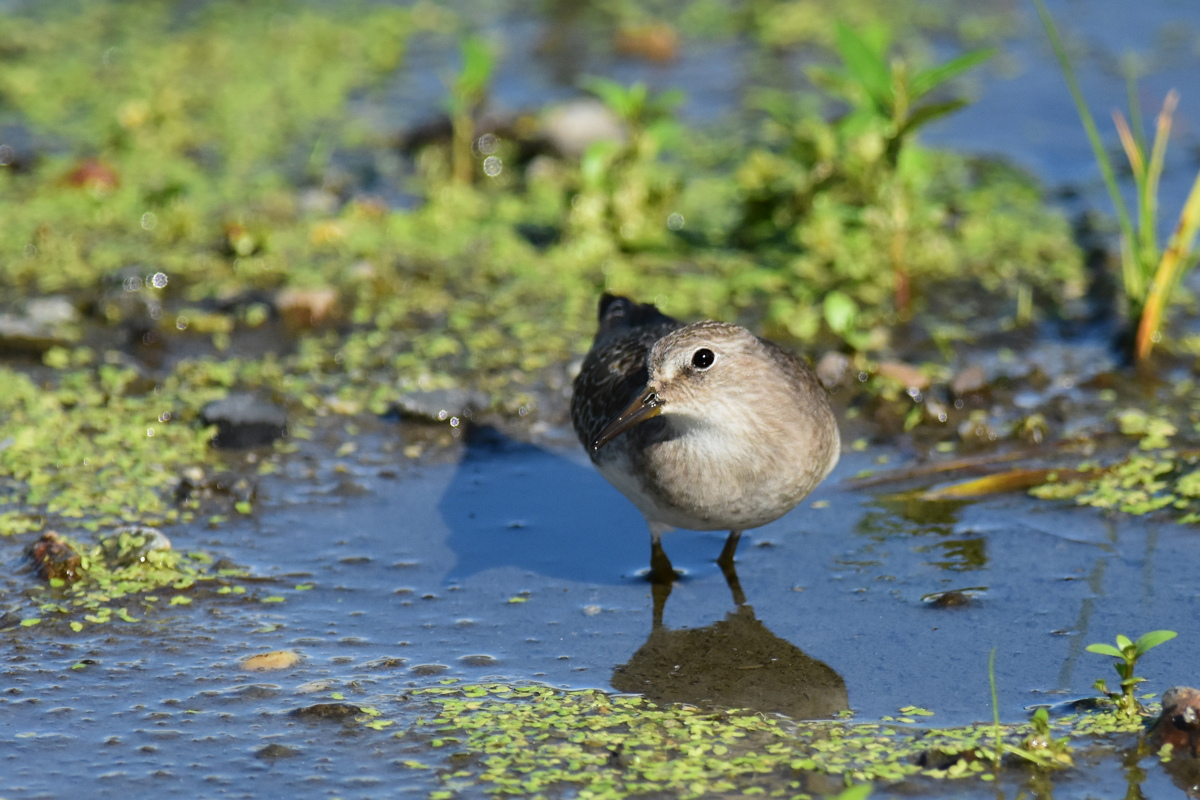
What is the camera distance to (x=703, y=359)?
491 cm

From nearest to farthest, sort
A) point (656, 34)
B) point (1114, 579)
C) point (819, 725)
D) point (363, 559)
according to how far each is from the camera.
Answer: point (819, 725), point (1114, 579), point (363, 559), point (656, 34)

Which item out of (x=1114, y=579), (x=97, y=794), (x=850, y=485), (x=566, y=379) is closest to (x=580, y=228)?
(x=566, y=379)

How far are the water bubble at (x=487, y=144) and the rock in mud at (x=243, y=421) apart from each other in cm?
349

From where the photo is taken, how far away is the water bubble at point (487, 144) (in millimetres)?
9438

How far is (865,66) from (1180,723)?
378 centimetres

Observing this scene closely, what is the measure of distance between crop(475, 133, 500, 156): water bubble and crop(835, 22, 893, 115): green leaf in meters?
3.20

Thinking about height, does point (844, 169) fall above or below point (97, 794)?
above

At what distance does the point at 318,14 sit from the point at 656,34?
2968 mm

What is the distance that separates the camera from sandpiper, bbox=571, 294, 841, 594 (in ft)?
16.0

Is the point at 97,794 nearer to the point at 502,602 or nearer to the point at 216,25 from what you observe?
the point at 502,602

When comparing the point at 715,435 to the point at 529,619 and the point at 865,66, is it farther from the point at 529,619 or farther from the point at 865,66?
the point at 865,66

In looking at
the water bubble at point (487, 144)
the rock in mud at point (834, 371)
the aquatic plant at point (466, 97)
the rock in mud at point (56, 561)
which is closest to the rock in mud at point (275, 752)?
the rock in mud at point (56, 561)

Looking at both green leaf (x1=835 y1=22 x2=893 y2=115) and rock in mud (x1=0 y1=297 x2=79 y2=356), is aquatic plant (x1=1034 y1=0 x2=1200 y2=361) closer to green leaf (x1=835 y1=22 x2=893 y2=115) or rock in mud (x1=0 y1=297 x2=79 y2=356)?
green leaf (x1=835 y1=22 x2=893 y2=115)

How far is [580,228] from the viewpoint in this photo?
26.6 ft
